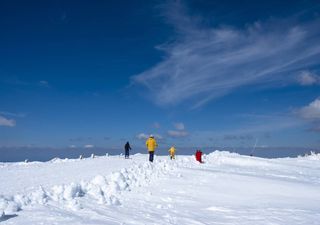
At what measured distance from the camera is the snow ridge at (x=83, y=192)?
962cm

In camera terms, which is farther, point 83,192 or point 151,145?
point 151,145

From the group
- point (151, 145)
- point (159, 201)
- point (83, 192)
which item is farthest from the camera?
point (151, 145)

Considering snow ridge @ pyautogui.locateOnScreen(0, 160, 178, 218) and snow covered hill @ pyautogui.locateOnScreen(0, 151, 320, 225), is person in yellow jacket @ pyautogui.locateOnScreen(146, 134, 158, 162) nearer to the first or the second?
snow covered hill @ pyautogui.locateOnScreen(0, 151, 320, 225)

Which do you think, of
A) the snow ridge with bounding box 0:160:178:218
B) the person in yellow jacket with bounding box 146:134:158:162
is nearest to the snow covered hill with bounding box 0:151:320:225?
the snow ridge with bounding box 0:160:178:218

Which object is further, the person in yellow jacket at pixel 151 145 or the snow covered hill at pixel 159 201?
the person in yellow jacket at pixel 151 145

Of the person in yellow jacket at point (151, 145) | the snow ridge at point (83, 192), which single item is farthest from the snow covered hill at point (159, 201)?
the person in yellow jacket at point (151, 145)

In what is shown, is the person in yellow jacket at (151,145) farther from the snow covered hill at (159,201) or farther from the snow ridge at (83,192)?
the snow ridge at (83,192)

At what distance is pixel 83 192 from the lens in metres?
12.5

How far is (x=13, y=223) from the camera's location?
27.2 ft

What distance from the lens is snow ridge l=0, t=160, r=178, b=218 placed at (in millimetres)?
9617

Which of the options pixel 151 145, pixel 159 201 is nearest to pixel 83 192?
pixel 159 201

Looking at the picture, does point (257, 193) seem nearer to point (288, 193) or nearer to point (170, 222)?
point (288, 193)

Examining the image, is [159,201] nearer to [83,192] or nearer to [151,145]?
[83,192]

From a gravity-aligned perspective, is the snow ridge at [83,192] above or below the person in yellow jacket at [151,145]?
below
